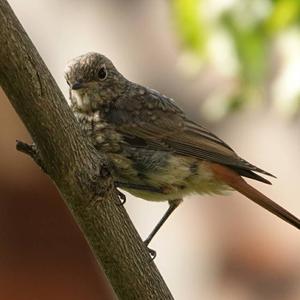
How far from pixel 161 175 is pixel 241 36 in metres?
0.94

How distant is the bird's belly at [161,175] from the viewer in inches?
198

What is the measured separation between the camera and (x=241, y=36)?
4.45 m

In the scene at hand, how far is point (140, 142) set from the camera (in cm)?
521

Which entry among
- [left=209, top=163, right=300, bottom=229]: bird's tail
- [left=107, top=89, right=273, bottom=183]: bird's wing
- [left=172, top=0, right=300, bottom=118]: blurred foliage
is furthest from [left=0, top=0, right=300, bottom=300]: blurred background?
[left=172, top=0, right=300, bottom=118]: blurred foliage

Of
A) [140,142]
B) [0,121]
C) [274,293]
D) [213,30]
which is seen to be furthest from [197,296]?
[213,30]

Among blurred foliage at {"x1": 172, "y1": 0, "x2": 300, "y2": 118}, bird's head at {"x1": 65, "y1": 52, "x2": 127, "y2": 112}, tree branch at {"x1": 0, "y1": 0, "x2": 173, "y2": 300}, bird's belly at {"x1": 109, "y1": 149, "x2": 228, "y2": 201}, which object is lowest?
tree branch at {"x1": 0, "y1": 0, "x2": 173, "y2": 300}

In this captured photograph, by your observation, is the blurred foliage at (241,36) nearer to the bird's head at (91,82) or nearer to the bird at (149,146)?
the bird at (149,146)

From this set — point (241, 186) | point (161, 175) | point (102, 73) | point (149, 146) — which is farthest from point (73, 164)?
point (102, 73)

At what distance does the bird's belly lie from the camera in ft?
16.5

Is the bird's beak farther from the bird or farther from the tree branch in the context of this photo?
the tree branch

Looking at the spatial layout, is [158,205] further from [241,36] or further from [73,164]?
[73,164]

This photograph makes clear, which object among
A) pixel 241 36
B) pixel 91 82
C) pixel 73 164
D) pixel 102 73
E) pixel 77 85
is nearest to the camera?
pixel 73 164

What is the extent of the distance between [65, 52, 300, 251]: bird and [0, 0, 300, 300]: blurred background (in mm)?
1959

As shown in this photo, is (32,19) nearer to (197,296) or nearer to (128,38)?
(128,38)
